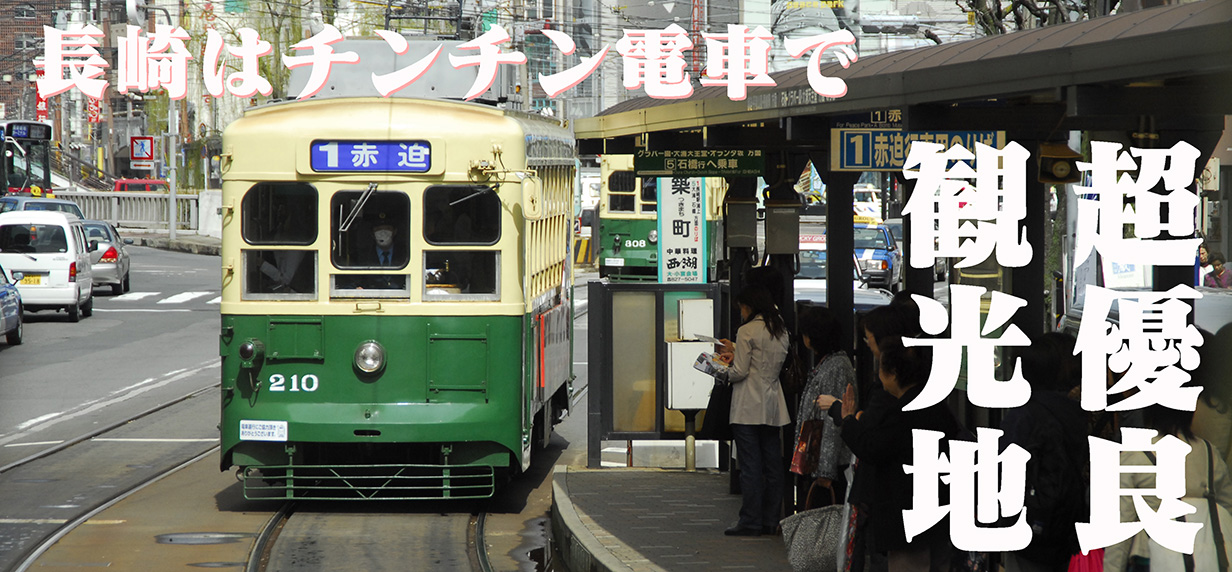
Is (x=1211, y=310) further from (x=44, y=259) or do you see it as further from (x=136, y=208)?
(x=136, y=208)

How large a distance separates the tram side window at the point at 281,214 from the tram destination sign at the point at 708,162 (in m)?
3.07

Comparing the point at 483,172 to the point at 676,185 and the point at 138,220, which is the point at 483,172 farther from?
the point at 138,220

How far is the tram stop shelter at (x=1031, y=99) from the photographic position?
497 cm

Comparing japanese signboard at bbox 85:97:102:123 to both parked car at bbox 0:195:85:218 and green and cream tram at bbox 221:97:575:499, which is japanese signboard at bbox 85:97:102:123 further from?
green and cream tram at bbox 221:97:575:499

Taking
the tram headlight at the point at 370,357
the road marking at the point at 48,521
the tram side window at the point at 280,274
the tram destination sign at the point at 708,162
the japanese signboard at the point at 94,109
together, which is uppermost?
the japanese signboard at the point at 94,109

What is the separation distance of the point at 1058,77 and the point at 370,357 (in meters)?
6.01

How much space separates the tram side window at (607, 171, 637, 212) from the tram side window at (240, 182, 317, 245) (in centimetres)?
1807

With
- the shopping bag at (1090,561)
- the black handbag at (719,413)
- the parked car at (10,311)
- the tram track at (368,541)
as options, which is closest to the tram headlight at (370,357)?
the tram track at (368,541)

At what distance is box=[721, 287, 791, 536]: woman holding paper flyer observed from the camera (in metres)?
8.80

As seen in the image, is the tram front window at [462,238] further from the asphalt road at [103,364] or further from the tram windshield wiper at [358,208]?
the asphalt road at [103,364]

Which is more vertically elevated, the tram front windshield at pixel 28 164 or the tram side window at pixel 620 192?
the tram front windshield at pixel 28 164

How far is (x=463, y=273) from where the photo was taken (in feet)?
34.4

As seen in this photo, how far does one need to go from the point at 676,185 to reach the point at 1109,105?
14.9 meters

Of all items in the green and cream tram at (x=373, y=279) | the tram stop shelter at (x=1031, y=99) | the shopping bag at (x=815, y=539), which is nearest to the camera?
the tram stop shelter at (x=1031, y=99)
